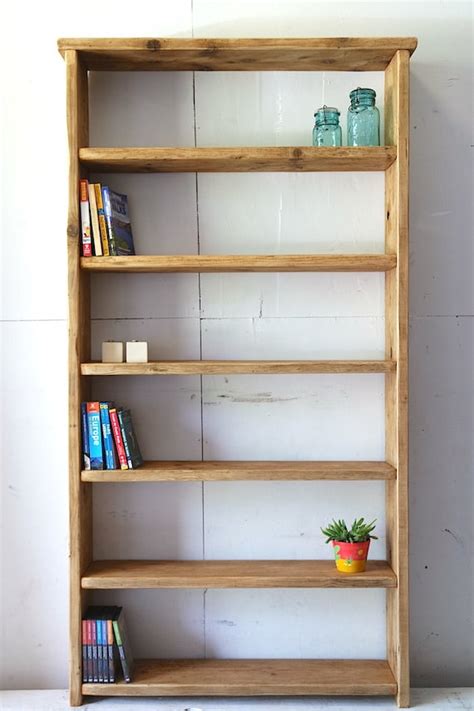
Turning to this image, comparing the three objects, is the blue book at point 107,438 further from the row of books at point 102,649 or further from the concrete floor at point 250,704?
the concrete floor at point 250,704

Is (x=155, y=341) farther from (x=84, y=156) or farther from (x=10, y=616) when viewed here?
(x=10, y=616)

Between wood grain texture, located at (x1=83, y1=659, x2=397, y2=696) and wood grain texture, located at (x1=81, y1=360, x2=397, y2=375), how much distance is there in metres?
1.00

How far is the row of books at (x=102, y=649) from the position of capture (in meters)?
2.52

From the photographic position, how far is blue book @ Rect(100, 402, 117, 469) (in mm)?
2533

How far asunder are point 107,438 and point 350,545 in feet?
2.80

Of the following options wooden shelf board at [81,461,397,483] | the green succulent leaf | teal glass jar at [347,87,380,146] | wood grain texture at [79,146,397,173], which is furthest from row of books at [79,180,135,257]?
the green succulent leaf

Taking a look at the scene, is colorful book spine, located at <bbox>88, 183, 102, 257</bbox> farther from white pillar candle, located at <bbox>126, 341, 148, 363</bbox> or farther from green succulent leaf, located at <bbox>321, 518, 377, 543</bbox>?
green succulent leaf, located at <bbox>321, 518, 377, 543</bbox>

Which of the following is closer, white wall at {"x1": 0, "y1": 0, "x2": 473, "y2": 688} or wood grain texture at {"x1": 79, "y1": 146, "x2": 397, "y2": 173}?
wood grain texture at {"x1": 79, "y1": 146, "x2": 397, "y2": 173}

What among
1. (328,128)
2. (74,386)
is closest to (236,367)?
(74,386)

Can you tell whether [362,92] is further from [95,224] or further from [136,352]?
[136,352]

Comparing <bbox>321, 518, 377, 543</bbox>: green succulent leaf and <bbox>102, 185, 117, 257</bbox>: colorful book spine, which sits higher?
<bbox>102, 185, 117, 257</bbox>: colorful book spine

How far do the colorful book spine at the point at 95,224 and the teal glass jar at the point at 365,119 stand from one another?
2.89 ft

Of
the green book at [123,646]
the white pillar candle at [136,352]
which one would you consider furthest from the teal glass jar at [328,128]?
the green book at [123,646]

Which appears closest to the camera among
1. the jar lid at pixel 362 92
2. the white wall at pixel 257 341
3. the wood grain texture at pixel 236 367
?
the wood grain texture at pixel 236 367
